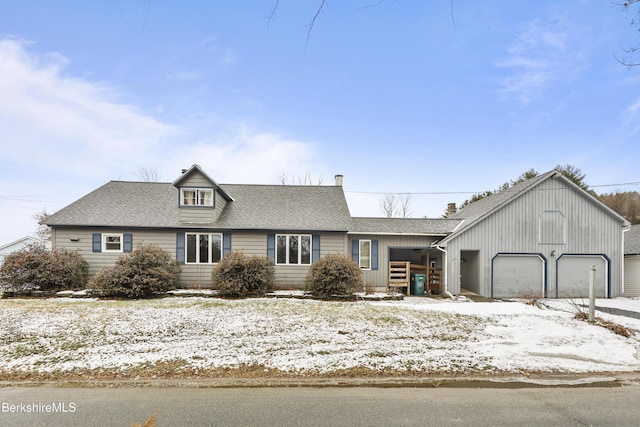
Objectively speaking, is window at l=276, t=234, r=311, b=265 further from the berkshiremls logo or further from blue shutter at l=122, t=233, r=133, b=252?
the berkshiremls logo

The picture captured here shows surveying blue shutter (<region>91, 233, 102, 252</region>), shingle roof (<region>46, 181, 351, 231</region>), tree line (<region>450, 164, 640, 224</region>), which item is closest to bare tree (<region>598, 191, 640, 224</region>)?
tree line (<region>450, 164, 640, 224</region>)

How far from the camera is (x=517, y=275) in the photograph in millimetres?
15539

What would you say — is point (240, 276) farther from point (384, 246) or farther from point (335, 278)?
point (384, 246)

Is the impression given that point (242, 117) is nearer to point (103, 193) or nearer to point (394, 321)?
point (103, 193)

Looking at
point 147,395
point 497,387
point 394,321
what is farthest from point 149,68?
point 497,387

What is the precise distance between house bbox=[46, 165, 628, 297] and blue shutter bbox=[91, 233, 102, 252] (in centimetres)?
4

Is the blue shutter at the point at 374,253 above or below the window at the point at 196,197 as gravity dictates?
below

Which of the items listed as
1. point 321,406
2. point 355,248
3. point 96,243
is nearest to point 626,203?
point 355,248

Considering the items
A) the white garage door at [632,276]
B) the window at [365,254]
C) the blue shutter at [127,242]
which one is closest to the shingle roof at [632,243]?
the white garage door at [632,276]

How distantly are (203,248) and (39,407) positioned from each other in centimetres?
1163

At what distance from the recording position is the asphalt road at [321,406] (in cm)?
386

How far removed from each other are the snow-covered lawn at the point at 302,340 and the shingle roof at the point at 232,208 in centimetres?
495

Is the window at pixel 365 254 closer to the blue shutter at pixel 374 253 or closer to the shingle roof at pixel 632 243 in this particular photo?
the blue shutter at pixel 374 253

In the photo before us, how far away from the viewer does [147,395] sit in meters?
4.55
